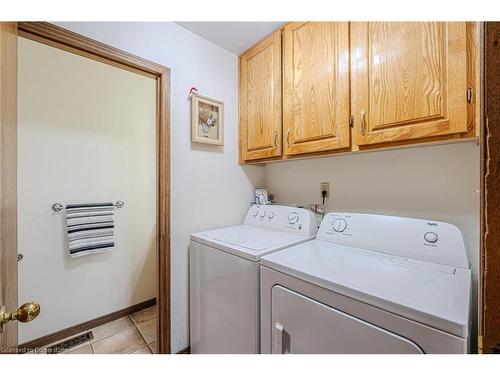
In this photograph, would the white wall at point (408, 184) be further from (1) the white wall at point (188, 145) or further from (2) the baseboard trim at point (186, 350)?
(2) the baseboard trim at point (186, 350)

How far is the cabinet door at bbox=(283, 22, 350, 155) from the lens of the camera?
1.22 m

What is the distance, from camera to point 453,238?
102 centimetres

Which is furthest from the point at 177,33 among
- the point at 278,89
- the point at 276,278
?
the point at 276,278

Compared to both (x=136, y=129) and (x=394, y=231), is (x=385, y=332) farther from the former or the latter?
(x=136, y=129)

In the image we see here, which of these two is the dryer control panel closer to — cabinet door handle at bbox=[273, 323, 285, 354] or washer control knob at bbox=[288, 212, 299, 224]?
washer control knob at bbox=[288, 212, 299, 224]

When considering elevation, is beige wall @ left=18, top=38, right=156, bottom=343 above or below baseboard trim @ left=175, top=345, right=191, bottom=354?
above

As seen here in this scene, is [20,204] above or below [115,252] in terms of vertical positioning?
above

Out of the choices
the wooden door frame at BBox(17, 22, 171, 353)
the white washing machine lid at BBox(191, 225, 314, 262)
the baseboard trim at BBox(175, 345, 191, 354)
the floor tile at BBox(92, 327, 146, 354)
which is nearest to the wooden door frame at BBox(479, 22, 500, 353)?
the white washing machine lid at BBox(191, 225, 314, 262)

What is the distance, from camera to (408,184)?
1.29 metres

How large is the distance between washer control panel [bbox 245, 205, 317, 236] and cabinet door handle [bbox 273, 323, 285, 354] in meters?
0.63

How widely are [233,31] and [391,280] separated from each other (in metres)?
1.75

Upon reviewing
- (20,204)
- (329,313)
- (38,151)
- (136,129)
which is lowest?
(329,313)


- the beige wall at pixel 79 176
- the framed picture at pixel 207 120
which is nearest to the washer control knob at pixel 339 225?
the framed picture at pixel 207 120
